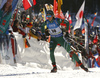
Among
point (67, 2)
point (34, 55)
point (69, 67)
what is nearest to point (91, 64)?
point (69, 67)

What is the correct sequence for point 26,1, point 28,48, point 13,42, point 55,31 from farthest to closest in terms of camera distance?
point 26,1
point 28,48
point 13,42
point 55,31

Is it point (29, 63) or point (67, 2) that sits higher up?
point (67, 2)

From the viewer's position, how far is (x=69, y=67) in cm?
710

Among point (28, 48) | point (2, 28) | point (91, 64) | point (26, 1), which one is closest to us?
point (2, 28)

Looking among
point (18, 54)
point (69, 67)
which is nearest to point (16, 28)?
point (18, 54)

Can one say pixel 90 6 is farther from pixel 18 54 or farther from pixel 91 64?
pixel 18 54

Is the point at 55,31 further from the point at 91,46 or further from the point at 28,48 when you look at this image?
the point at 91,46

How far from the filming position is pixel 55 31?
4.93m

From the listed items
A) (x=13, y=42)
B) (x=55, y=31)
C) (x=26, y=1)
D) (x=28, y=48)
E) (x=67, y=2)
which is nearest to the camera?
(x=55, y=31)

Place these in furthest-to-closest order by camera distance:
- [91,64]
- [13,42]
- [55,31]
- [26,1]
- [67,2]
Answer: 1. [67,2]
2. [91,64]
3. [26,1]
4. [13,42]
5. [55,31]

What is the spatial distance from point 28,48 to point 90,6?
79.4 ft

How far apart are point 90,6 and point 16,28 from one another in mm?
24115

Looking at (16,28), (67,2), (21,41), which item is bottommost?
(21,41)

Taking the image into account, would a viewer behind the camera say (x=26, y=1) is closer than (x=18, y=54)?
No
